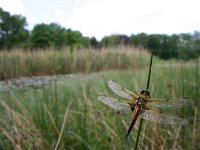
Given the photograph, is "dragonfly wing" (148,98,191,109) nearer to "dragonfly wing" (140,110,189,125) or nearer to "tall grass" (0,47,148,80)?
"dragonfly wing" (140,110,189,125)

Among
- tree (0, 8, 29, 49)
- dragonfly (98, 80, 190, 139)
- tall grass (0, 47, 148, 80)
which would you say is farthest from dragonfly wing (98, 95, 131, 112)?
tree (0, 8, 29, 49)

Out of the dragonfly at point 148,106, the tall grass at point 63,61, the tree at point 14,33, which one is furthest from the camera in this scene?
the tree at point 14,33

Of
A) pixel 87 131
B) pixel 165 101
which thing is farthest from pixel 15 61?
pixel 165 101

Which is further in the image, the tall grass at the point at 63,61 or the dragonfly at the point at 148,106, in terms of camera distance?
the tall grass at the point at 63,61

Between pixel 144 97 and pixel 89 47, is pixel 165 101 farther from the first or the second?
pixel 89 47

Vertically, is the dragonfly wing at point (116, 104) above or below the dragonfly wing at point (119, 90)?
below

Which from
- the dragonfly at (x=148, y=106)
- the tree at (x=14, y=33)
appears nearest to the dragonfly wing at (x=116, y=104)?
the dragonfly at (x=148, y=106)

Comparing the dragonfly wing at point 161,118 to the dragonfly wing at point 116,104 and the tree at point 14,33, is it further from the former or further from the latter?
the tree at point 14,33
